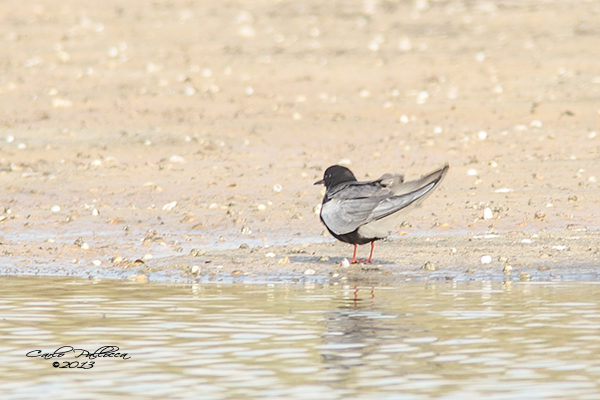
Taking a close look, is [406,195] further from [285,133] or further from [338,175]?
[285,133]

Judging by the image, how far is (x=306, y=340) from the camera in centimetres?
670

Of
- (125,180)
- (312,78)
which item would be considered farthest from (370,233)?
(312,78)

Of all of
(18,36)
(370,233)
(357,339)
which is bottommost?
(357,339)

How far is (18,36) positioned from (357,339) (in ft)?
60.6

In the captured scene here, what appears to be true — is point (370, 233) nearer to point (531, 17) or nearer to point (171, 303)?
point (171, 303)

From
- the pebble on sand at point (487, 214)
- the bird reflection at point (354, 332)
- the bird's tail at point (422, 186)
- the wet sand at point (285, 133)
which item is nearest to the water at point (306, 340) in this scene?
the bird reflection at point (354, 332)

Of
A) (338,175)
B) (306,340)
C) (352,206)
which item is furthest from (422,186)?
(306,340)

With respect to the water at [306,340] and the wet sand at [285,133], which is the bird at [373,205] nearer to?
the wet sand at [285,133]

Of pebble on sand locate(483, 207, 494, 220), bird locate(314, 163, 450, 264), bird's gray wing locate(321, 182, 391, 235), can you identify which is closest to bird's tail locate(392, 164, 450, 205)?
bird locate(314, 163, 450, 264)

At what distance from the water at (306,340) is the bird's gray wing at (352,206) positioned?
76 centimetres

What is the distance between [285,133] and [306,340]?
1021 centimetres

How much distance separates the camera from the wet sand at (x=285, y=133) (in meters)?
10.3

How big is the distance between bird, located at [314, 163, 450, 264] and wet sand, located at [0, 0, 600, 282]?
329 mm

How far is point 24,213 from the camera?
1245 cm
